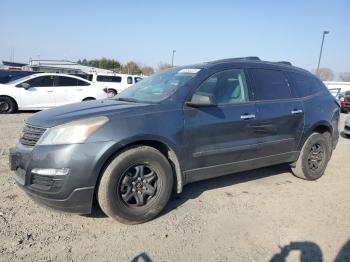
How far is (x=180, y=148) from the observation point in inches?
149

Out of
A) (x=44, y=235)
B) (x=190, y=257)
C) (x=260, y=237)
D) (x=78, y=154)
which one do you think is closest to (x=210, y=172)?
(x=260, y=237)

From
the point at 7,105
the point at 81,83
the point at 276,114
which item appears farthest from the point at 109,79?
the point at 276,114

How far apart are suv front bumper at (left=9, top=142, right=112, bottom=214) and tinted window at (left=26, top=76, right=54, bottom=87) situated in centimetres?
971

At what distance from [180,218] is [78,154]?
1385mm

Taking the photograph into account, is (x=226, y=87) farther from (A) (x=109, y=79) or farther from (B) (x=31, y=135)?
(A) (x=109, y=79)

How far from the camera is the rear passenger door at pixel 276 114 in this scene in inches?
180

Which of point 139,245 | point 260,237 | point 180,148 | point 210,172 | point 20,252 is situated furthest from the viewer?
point 210,172

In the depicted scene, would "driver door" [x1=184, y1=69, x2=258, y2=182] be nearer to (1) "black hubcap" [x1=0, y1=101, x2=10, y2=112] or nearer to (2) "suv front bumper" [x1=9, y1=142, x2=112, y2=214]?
(2) "suv front bumper" [x1=9, y1=142, x2=112, y2=214]

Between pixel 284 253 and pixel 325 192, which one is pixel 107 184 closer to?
pixel 284 253

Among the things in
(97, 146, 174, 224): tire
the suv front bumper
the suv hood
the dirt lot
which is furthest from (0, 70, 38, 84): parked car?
(97, 146, 174, 224): tire

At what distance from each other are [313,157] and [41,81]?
10062 mm

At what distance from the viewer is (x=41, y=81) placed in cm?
1227

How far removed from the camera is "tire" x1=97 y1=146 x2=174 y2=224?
3355mm

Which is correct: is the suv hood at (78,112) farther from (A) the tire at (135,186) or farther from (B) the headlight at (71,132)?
(A) the tire at (135,186)
